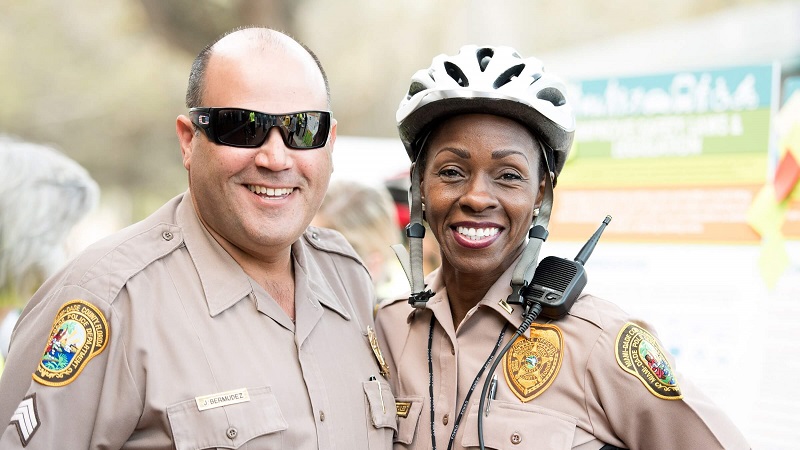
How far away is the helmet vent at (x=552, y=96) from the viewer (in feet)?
9.02

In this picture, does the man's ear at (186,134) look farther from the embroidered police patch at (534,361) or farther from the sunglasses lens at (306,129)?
the embroidered police patch at (534,361)

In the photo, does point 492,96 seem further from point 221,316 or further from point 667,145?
point 667,145

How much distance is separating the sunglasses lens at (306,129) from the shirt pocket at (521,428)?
0.92 meters

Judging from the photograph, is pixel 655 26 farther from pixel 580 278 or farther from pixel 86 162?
pixel 86 162

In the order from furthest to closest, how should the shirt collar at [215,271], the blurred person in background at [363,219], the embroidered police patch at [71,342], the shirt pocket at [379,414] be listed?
the blurred person in background at [363,219] → the shirt pocket at [379,414] → the shirt collar at [215,271] → the embroidered police patch at [71,342]

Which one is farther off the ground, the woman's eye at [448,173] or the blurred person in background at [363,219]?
the blurred person in background at [363,219]

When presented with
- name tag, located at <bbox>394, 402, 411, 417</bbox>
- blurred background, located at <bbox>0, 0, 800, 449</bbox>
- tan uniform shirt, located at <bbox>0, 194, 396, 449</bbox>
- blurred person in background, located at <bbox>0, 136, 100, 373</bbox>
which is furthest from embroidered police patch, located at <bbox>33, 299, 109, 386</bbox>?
blurred background, located at <bbox>0, 0, 800, 449</bbox>

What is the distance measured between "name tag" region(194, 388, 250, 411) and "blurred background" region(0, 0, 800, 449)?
9.27ft

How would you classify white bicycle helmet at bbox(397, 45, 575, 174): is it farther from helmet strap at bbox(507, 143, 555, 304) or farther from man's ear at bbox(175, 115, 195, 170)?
man's ear at bbox(175, 115, 195, 170)

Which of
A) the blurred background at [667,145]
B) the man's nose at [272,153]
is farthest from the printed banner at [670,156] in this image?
the man's nose at [272,153]

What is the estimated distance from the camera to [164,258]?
2496 millimetres

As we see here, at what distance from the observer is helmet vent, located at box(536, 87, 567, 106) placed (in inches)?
108

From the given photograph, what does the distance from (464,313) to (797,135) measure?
2264 mm

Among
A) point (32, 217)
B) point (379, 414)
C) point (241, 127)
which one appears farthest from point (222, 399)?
point (32, 217)
